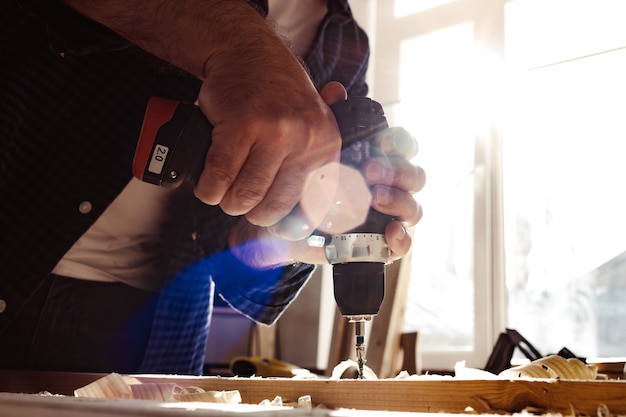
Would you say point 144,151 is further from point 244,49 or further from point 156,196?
point 156,196

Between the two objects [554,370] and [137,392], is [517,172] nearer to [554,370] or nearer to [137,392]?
[554,370]

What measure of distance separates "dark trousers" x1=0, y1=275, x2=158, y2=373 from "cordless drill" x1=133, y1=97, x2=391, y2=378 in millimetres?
323

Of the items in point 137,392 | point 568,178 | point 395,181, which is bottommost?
point 137,392

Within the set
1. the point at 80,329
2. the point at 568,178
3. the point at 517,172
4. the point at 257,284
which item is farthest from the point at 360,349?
the point at 517,172

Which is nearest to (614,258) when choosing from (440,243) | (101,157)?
(440,243)

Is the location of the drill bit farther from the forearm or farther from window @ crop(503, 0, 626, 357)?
window @ crop(503, 0, 626, 357)

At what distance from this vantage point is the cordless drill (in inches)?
24.9

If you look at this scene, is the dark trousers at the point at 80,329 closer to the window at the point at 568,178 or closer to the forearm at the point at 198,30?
the forearm at the point at 198,30

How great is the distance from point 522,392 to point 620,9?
91.6 inches

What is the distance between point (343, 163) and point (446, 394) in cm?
29

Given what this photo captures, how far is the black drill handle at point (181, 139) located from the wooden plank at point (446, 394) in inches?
8.6

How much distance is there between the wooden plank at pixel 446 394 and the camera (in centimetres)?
41

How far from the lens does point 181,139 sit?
63 centimetres

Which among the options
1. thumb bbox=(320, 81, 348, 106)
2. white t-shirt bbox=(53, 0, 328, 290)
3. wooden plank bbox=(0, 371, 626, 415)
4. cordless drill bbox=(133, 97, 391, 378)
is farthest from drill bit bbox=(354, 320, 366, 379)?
white t-shirt bbox=(53, 0, 328, 290)
